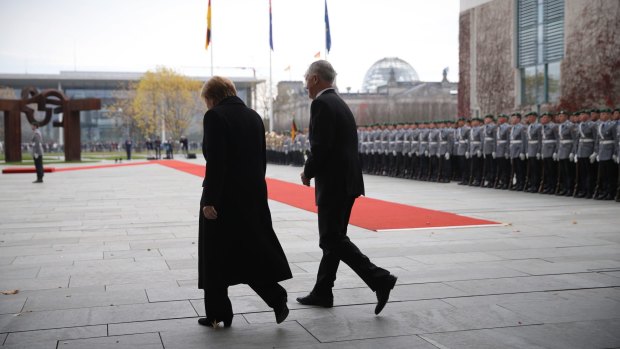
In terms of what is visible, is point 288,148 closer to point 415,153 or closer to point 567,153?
point 415,153

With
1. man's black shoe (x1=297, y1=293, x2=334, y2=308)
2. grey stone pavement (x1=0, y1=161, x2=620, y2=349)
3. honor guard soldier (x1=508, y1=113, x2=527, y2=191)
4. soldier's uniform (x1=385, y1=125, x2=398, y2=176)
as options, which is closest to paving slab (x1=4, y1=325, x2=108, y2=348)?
grey stone pavement (x1=0, y1=161, x2=620, y2=349)

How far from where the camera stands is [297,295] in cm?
639

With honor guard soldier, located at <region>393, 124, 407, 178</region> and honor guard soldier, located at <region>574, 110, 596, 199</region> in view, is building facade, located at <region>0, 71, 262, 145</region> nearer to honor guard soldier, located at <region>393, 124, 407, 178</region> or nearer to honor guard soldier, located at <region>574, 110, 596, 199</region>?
honor guard soldier, located at <region>393, 124, 407, 178</region>

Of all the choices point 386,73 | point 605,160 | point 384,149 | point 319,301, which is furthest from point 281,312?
point 386,73

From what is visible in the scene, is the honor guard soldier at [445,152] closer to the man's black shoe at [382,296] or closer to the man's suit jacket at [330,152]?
the man's suit jacket at [330,152]

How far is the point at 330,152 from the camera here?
5.70m

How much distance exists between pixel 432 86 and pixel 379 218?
7447 centimetres

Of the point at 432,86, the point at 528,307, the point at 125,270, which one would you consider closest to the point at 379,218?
the point at 125,270

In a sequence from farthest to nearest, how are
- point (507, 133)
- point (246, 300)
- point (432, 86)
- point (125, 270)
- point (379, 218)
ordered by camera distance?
point (432, 86) < point (507, 133) < point (379, 218) < point (125, 270) < point (246, 300)

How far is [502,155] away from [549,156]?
6.94 ft

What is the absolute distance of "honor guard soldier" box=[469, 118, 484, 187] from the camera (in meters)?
20.6

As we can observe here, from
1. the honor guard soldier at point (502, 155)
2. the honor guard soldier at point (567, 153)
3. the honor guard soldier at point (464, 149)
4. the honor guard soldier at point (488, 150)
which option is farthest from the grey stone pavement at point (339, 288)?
the honor guard soldier at point (464, 149)

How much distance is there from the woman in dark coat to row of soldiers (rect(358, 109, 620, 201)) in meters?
11.8

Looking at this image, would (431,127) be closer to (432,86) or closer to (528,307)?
(528,307)
